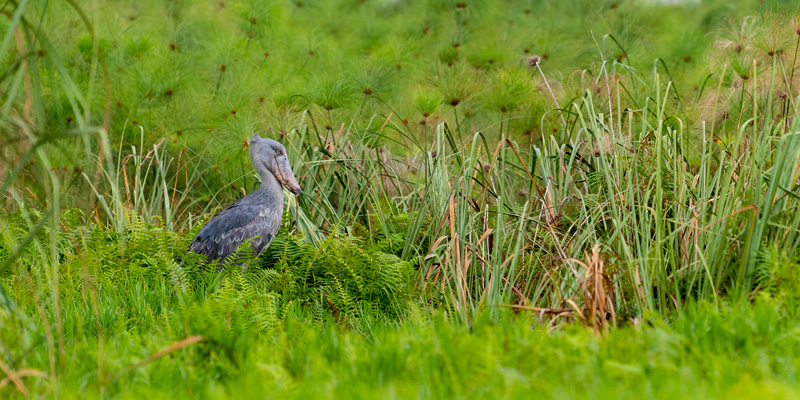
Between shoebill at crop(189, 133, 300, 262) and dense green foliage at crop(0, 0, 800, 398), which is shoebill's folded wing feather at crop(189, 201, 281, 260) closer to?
shoebill at crop(189, 133, 300, 262)

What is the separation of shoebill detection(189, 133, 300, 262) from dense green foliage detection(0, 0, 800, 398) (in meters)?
0.12

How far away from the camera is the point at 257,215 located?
4562 millimetres

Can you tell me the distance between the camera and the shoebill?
4.46m

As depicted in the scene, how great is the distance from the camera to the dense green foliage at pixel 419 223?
83.1 inches

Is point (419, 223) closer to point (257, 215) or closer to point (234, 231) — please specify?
point (257, 215)

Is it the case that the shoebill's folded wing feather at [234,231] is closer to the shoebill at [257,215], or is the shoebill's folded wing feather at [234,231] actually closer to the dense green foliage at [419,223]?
the shoebill at [257,215]

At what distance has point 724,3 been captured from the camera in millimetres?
9133

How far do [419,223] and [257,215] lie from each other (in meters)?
1.06

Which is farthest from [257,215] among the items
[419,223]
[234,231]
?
[419,223]

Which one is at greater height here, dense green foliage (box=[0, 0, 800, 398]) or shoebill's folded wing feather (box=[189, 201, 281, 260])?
dense green foliage (box=[0, 0, 800, 398])

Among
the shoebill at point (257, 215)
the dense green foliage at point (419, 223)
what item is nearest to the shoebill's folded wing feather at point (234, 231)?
the shoebill at point (257, 215)

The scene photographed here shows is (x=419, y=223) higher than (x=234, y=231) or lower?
higher

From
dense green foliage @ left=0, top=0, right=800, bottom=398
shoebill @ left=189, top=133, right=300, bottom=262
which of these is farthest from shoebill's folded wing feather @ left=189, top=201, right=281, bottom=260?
dense green foliage @ left=0, top=0, right=800, bottom=398

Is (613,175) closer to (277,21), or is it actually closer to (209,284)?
(209,284)
